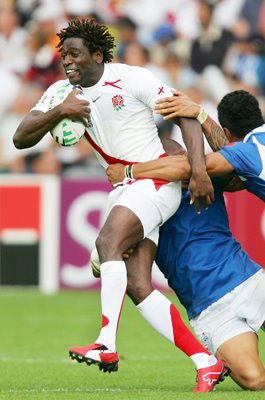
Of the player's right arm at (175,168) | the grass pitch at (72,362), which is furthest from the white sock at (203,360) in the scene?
the player's right arm at (175,168)

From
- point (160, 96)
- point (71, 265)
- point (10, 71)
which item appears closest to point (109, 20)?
point (10, 71)

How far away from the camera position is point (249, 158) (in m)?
6.87

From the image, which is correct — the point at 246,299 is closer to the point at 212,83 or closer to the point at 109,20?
the point at 212,83

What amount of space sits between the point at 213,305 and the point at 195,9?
994cm

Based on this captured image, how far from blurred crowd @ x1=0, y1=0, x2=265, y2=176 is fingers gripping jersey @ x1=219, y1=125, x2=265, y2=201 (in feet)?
26.2

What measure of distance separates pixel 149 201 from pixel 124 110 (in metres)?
0.62

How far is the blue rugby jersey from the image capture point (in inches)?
287

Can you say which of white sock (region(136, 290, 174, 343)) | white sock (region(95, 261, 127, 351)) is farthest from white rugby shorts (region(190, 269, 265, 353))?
white sock (region(95, 261, 127, 351))

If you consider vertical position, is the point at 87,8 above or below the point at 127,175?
above

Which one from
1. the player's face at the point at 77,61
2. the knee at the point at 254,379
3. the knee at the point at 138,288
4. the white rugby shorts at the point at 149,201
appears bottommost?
the knee at the point at 254,379

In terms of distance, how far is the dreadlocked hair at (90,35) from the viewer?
23.1ft

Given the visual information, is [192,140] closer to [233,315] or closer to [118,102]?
[118,102]

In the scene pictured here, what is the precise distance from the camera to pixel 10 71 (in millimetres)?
16609

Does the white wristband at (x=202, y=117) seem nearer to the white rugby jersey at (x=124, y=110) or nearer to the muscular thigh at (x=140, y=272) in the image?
the white rugby jersey at (x=124, y=110)
